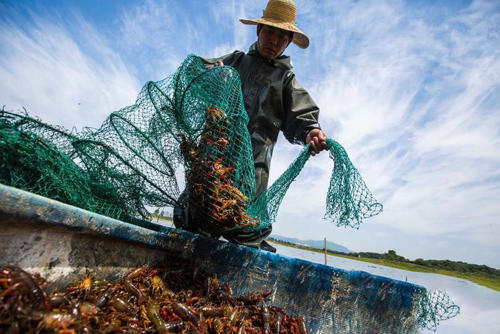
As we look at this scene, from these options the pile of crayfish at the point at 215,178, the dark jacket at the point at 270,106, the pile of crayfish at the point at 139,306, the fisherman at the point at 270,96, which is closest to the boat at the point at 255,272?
the pile of crayfish at the point at 139,306

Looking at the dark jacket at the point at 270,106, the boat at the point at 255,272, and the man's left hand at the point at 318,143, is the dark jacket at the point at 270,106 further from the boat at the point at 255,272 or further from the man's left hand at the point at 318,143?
the boat at the point at 255,272

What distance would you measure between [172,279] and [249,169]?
1168mm

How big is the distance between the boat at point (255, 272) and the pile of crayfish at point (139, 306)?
101 mm

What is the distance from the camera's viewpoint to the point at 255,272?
2.54m

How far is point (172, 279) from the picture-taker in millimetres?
2201

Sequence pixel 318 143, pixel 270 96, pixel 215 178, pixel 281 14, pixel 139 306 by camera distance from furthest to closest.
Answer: pixel 270 96, pixel 281 14, pixel 318 143, pixel 215 178, pixel 139 306

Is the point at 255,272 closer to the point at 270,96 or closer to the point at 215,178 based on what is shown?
the point at 215,178

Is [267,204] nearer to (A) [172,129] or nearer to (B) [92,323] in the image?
(A) [172,129]

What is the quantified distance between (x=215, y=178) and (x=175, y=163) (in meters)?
0.83

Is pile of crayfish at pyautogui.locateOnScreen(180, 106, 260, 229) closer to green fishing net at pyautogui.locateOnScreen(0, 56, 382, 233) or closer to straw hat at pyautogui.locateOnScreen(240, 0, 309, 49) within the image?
green fishing net at pyautogui.locateOnScreen(0, 56, 382, 233)

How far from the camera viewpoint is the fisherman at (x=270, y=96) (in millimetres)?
3301

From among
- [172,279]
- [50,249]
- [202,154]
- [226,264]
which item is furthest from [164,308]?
[202,154]

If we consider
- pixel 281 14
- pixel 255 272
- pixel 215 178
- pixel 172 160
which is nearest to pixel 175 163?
pixel 172 160

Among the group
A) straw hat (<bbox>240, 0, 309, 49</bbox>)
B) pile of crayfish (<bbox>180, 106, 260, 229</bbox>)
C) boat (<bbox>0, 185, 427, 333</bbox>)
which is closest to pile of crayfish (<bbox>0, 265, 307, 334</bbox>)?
boat (<bbox>0, 185, 427, 333</bbox>)
